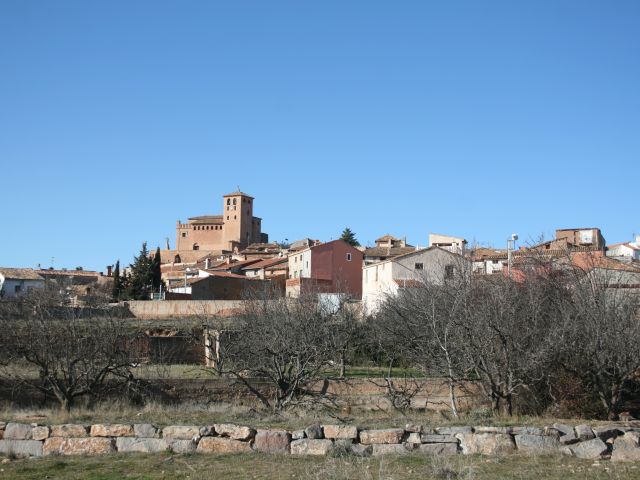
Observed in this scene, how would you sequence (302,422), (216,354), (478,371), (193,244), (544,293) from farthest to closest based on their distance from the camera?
(193,244) → (216,354) → (544,293) → (478,371) → (302,422)

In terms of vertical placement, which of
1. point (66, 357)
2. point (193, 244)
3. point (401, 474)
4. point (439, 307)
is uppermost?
point (193, 244)

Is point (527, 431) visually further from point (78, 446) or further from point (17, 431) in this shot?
point (17, 431)

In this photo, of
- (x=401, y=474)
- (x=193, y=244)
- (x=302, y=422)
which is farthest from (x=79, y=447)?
(x=193, y=244)

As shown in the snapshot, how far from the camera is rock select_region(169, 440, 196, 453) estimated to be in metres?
11.3

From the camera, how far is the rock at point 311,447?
11.0 meters

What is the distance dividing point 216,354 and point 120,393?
5.01 metres

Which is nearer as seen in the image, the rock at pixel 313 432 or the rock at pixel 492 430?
the rock at pixel 313 432

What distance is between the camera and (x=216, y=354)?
2470 centimetres

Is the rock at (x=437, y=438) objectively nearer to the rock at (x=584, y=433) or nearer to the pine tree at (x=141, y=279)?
the rock at (x=584, y=433)

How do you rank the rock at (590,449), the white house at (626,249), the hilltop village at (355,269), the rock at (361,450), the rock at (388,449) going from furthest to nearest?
the white house at (626,249) < the hilltop village at (355,269) < the rock at (388,449) < the rock at (361,450) < the rock at (590,449)

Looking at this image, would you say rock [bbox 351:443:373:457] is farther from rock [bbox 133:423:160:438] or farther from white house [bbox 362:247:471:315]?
white house [bbox 362:247:471:315]

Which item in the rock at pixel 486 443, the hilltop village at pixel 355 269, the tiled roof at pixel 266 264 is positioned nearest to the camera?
the rock at pixel 486 443

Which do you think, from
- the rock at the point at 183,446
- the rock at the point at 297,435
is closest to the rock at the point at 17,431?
the rock at the point at 183,446

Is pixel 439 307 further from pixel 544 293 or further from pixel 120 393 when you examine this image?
pixel 120 393
